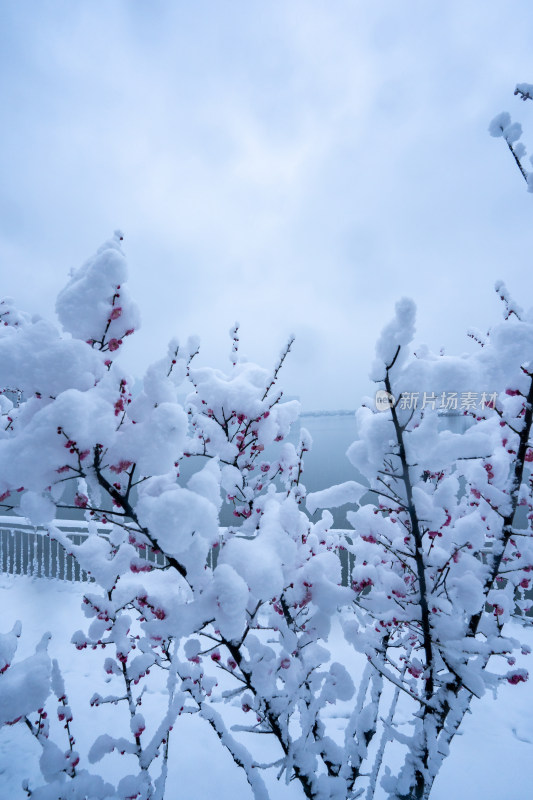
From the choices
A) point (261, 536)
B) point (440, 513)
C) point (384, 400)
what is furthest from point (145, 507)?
point (440, 513)

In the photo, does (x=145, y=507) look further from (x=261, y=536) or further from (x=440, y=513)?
(x=440, y=513)

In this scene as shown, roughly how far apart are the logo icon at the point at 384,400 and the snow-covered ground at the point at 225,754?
319 cm

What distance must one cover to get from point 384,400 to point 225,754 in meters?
3.54

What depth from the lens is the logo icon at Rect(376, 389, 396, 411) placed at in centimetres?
139

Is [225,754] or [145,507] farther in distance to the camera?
[225,754]

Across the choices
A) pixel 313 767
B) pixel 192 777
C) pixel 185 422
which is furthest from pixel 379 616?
pixel 192 777

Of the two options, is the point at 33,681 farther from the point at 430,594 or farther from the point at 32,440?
the point at 430,594

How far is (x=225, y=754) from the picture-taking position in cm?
311

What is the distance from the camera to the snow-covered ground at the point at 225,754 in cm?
274

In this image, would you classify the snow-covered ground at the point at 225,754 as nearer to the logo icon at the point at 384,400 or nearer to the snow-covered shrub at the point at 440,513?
the snow-covered shrub at the point at 440,513

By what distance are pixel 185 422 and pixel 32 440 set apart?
446mm

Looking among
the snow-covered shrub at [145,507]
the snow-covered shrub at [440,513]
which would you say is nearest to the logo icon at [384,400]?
the snow-covered shrub at [440,513]

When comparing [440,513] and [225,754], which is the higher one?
[440,513]

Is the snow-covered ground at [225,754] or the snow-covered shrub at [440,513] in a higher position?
the snow-covered shrub at [440,513]
